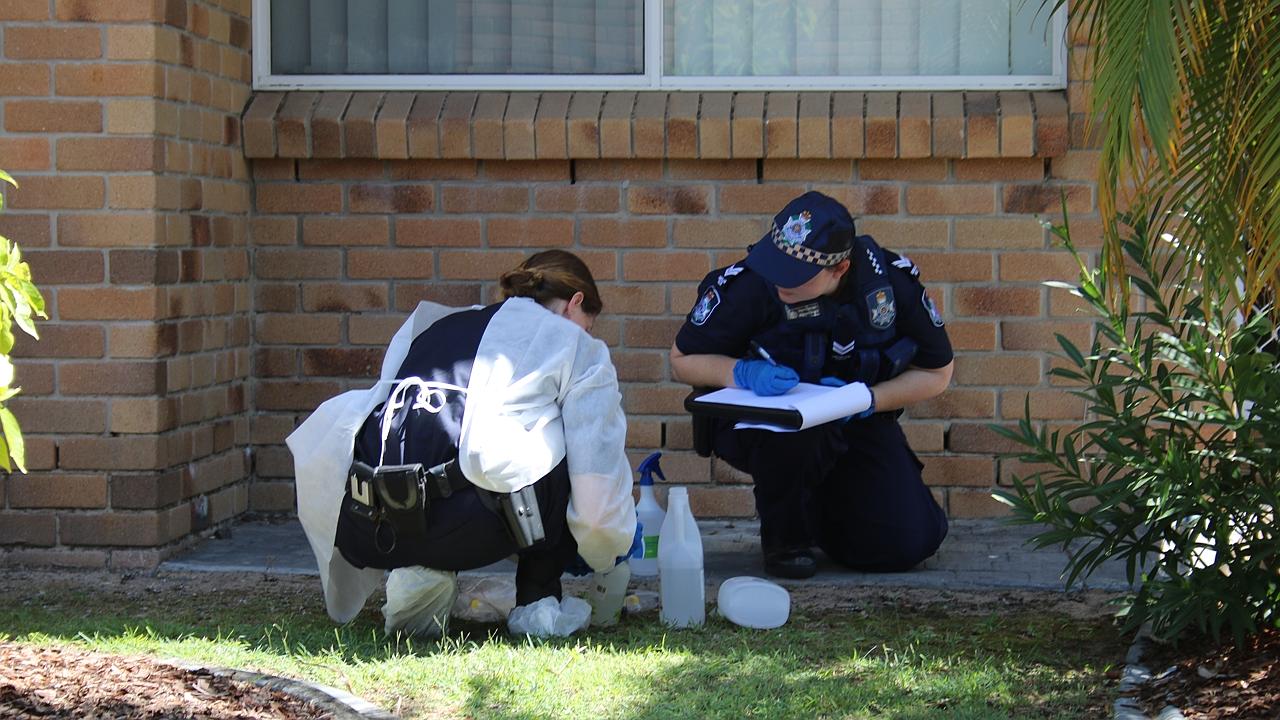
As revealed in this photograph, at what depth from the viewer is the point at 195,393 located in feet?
17.4

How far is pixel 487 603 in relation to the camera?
4.34 m

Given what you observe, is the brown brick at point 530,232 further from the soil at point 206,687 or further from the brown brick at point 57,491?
the soil at point 206,687

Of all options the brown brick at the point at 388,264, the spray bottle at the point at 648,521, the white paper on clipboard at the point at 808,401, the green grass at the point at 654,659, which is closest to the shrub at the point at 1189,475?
the green grass at the point at 654,659

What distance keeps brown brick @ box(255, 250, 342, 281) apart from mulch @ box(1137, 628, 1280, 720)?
131 inches

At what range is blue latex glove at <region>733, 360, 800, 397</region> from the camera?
15.0ft

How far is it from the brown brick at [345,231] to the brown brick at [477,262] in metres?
0.25

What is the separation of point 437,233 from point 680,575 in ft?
6.70

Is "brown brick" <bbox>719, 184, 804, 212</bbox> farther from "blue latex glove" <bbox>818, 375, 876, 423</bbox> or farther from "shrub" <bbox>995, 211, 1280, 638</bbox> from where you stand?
"shrub" <bbox>995, 211, 1280, 638</bbox>

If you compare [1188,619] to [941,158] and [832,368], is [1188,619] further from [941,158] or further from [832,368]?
[941,158]

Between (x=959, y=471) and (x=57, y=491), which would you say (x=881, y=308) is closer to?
(x=959, y=471)

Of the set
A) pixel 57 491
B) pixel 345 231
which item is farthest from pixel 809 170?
pixel 57 491

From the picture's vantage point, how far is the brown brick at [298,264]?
5785 millimetres

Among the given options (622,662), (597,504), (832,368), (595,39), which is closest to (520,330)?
(597,504)

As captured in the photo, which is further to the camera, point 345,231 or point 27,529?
point 345,231
